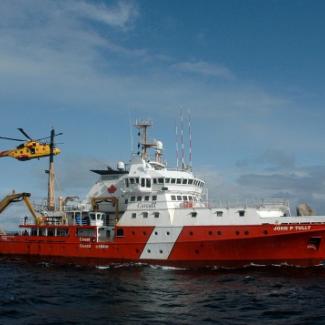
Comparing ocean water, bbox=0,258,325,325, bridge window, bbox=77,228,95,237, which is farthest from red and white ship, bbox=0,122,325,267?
ocean water, bbox=0,258,325,325

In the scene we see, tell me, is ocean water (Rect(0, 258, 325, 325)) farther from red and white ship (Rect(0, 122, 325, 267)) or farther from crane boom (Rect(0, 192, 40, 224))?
crane boom (Rect(0, 192, 40, 224))

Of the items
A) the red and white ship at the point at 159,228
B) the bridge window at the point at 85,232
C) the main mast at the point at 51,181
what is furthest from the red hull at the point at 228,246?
the main mast at the point at 51,181

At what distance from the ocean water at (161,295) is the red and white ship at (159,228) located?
113cm

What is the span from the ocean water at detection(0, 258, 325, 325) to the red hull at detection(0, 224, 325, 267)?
0.80 meters

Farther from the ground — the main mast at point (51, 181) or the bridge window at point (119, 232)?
the main mast at point (51, 181)

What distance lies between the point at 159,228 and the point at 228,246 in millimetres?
4734

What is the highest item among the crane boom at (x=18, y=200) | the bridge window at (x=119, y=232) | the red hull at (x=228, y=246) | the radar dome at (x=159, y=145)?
the radar dome at (x=159, y=145)

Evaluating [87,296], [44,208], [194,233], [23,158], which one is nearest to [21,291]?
[87,296]

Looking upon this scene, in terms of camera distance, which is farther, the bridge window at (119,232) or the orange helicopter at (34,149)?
the orange helicopter at (34,149)

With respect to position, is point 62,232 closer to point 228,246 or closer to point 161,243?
point 161,243

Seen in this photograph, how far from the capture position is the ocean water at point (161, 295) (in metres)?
16.7

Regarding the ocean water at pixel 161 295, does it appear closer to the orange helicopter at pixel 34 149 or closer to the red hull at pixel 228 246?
the red hull at pixel 228 246

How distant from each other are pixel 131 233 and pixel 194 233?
181 inches

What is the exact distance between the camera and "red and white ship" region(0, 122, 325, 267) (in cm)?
2734
